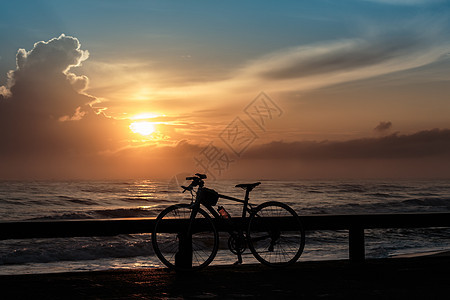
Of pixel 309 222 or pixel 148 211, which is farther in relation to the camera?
pixel 148 211

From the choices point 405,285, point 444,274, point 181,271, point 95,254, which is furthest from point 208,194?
point 95,254

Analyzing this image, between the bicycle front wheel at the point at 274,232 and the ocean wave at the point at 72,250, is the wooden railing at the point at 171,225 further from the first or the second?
the ocean wave at the point at 72,250

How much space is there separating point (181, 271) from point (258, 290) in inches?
59.0

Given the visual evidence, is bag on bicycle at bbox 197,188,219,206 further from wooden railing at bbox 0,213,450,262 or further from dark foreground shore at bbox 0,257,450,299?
dark foreground shore at bbox 0,257,450,299

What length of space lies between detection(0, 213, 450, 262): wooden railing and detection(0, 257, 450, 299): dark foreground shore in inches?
20.2

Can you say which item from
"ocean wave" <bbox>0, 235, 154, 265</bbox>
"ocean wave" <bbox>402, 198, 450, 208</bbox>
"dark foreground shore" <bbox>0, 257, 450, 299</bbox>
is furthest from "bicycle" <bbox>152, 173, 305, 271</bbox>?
"ocean wave" <bbox>402, 198, 450, 208</bbox>

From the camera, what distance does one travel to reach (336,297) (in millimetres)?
5188

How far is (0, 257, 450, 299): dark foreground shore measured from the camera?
17.3 feet

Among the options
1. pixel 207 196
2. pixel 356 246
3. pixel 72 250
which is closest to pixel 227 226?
pixel 207 196

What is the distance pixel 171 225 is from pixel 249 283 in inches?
57.9

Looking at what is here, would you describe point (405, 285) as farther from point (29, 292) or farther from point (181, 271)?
point (29, 292)

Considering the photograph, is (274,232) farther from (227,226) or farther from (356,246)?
(356,246)

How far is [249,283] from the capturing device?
19.4 ft

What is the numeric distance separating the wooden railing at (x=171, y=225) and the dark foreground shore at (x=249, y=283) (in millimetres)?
513
